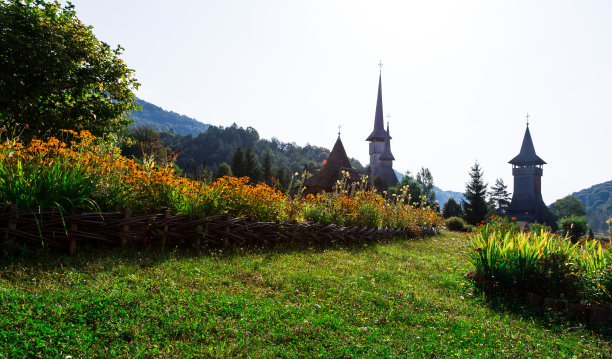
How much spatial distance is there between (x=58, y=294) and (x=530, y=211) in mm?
81492

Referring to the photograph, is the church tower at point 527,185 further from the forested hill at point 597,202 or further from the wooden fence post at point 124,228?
the forested hill at point 597,202

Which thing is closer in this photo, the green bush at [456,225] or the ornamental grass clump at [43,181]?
the ornamental grass clump at [43,181]

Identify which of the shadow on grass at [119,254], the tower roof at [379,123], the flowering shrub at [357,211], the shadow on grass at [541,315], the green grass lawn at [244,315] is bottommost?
the shadow on grass at [541,315]

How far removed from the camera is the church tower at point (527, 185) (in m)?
69.0

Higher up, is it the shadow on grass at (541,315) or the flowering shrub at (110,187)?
the flowering shrub at (110,187)

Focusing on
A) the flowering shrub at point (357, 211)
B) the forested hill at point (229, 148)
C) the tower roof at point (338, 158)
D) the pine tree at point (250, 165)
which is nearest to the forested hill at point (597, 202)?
the forested hill at point (229, 148)

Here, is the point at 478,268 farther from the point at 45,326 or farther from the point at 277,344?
the point at 45,326

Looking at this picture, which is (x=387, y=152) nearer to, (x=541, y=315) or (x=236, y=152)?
(x=236, y=152)

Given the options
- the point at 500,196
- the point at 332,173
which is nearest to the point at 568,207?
the point at 500,196

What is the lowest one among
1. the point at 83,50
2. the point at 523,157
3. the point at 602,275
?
the point at 602,275

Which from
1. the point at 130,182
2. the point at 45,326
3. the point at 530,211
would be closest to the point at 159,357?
the point at 45,326

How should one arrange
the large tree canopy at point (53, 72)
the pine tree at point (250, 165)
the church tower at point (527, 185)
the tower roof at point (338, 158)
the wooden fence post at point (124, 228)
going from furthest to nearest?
the church tower at point (527, 185) < the pine tree at point (250, 165) < the tower roof at point (338, 158) < the large tree canopy at point (53, 72) < the wooden fence post at point (124, 228)

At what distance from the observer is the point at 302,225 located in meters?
7.77

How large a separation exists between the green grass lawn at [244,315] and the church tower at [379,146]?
67.9 m
